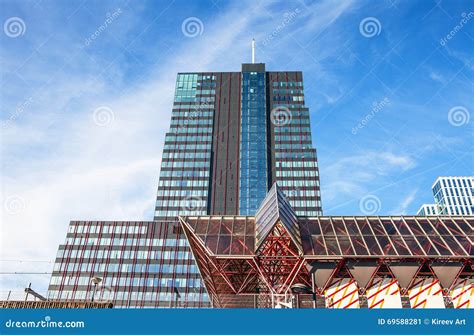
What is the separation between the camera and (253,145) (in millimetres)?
131625

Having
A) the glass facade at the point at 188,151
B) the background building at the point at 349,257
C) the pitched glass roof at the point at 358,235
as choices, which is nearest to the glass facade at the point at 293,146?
the glass facade at the point at 188,151

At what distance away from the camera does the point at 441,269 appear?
115 feet

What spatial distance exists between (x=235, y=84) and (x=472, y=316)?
13906 centimetres

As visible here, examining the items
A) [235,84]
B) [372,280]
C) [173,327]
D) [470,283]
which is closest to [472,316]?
[173,327]
